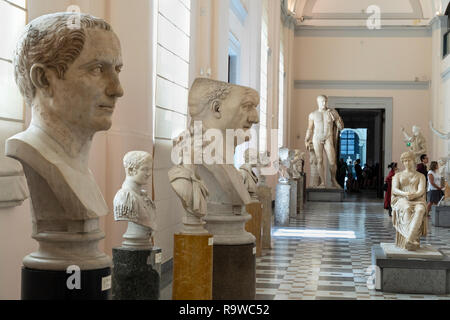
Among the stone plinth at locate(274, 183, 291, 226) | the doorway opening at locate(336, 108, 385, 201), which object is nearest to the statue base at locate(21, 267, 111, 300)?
the stone plinth at locate(274, 183, 291, 226)

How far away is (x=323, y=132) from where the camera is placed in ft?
87.0

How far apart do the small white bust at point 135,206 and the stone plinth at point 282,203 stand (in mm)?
11226

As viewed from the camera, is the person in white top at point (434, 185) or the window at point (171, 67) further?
the person in white top at point (434, 185)

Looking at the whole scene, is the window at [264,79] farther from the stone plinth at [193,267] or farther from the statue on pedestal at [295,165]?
the stone plinth at [193,267]

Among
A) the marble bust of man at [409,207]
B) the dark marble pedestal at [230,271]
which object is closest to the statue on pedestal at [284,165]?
the marble bust of man at [409,207]

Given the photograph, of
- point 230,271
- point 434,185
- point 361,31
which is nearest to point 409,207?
point 230,271

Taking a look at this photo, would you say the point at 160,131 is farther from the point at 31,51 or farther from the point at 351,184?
the point at 351,184

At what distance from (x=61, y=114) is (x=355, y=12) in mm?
31103

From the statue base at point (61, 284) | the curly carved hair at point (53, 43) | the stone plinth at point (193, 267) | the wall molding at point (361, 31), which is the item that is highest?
the wall molding at point (361, 31)

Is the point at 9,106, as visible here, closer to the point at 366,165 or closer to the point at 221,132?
the point at 221,132

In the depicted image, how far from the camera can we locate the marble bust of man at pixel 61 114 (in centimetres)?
345

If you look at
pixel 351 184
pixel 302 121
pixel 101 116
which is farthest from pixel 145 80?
pixel 351 184

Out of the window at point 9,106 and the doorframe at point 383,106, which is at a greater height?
the doorframe at point 383,106
